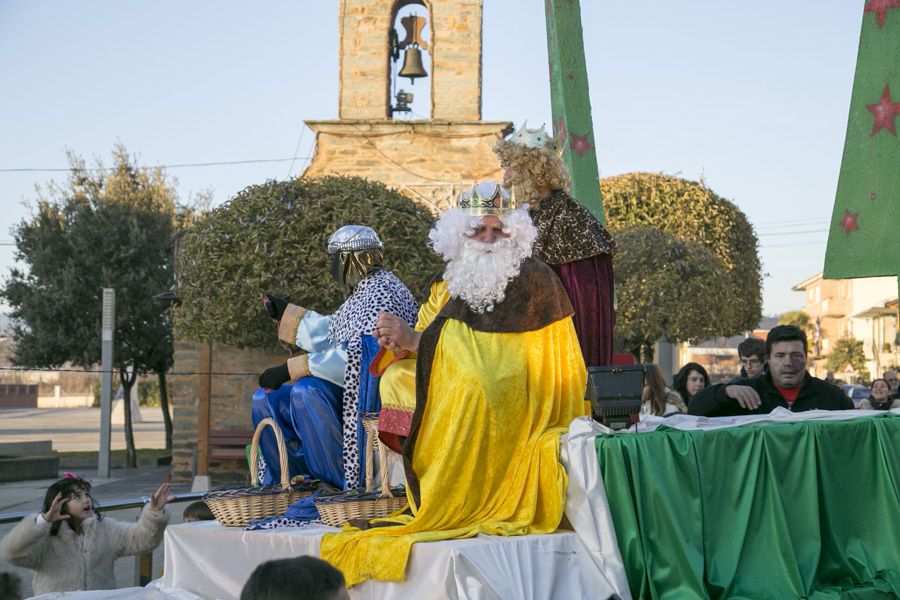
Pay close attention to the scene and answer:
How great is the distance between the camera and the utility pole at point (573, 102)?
7.49 metres

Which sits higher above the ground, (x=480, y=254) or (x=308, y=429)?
(x=480, y=254)

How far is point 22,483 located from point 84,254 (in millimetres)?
6494

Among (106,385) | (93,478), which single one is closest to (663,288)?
(106,385)

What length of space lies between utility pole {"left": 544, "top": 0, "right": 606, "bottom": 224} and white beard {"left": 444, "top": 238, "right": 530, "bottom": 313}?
91.7 inches

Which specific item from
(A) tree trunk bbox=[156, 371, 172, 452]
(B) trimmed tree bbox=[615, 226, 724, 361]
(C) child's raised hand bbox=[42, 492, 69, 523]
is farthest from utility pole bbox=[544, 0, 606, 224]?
(A) tree trunk bbox=[156, 371, 172, 452]

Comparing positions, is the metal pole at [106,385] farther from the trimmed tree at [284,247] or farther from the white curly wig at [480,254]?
the white curly wig at [480,254]

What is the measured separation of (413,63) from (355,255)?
49.9 ft

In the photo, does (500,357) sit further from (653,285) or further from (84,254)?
(84,254)

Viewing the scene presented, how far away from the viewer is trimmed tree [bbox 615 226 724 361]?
19.0 metres

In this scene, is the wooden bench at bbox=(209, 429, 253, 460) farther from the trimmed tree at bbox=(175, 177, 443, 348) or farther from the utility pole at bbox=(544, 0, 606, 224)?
the utility pole at bbox=(544, 0, 606, 224)

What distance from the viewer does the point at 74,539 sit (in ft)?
18.9

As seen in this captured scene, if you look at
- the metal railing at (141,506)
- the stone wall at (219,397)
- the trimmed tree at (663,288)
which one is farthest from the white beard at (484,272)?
the trimmed tree at (663,288)

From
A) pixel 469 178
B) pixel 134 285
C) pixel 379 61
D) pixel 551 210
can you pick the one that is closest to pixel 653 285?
pixel 469 178

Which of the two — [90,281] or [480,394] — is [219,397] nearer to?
[90,281]
